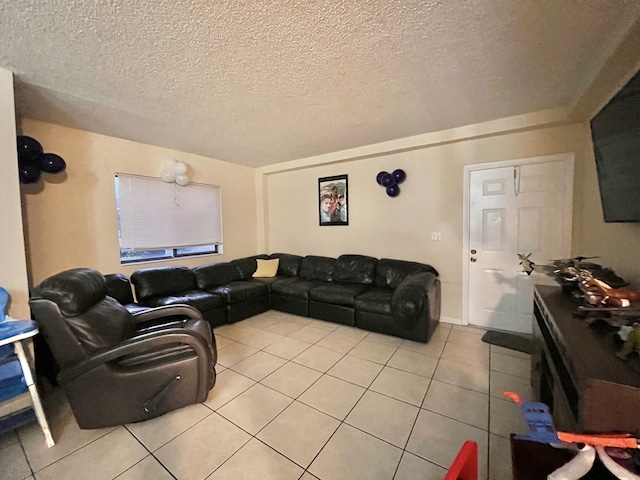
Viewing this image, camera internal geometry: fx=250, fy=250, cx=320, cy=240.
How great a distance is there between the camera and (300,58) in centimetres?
173

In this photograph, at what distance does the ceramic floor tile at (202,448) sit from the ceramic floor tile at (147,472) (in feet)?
0.09

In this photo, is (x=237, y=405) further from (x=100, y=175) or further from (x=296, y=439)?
(x=100, y=175)

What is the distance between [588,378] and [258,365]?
92.4 inches

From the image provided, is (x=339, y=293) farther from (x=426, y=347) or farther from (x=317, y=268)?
(x=426, y=347)

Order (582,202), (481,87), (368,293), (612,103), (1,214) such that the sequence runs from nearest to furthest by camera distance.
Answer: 1. (612,103)
2. (1,214)
3. (481,87)
4. (582,202)
5. (368,293)

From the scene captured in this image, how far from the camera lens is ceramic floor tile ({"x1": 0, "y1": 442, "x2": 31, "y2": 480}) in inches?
54.9

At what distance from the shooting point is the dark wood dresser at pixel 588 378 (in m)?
0.80

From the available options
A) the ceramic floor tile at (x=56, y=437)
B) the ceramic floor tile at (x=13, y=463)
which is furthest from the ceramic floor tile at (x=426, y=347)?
the ceramic floor tile at (x=13, y=463)

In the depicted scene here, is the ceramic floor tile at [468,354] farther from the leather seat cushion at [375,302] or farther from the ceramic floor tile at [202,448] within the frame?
the ceramic floor tile at [202,448]

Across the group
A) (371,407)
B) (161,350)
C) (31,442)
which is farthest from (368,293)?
(31,442)

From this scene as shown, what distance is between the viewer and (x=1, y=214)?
1.84 m

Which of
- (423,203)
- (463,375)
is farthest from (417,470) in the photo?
(423,203)

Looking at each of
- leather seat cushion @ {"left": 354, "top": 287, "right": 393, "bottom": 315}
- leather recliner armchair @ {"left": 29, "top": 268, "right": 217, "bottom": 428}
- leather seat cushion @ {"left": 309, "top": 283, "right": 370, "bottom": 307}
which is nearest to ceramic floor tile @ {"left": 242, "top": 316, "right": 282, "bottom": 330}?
leather seat cushion @ {"left": 309, "top": 283, "right": 370, "bottom": 307}

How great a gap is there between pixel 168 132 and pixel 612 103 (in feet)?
13.2
